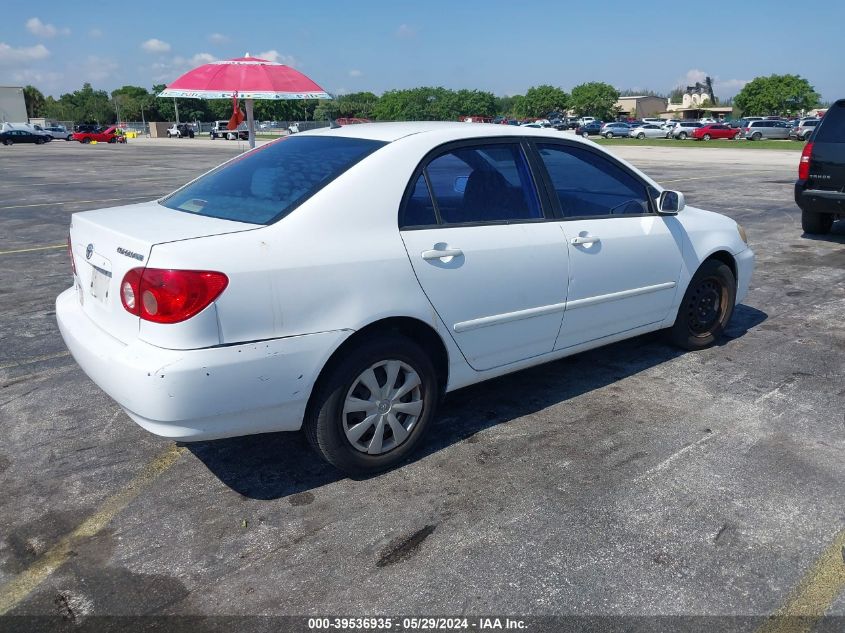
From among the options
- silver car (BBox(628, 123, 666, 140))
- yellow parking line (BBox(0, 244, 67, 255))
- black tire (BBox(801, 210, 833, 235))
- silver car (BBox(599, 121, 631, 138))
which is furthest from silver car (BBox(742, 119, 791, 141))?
yellow parking line (BBox(0, 244, 67, 255))

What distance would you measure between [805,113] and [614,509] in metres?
121

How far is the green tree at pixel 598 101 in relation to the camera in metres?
127

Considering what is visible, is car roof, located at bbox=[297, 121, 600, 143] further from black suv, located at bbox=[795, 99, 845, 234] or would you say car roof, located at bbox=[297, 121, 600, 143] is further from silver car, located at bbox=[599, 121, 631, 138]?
silver car, located at bbox=[599, 121, 631, 138]

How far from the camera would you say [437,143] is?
3.74 meters

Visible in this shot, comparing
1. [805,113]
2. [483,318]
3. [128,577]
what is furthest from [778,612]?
[805,113]

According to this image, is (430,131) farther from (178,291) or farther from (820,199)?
(820,199)

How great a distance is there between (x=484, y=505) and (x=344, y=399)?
0.80m

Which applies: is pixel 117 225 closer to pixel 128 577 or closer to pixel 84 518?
pixel 84 518

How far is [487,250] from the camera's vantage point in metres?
3.71

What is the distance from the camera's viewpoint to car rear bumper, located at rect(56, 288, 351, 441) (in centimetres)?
288

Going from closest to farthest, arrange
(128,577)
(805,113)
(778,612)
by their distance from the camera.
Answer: (778,612) → (128,577) → (805,113)

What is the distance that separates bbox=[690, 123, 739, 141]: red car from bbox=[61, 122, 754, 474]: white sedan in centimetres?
5725

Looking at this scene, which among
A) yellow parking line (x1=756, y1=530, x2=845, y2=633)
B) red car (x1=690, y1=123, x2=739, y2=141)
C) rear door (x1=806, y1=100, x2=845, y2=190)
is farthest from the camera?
red car (x1=690, y1=123, x2=739, y2=141)

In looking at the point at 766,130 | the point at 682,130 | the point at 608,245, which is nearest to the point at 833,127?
the point at 608,245
